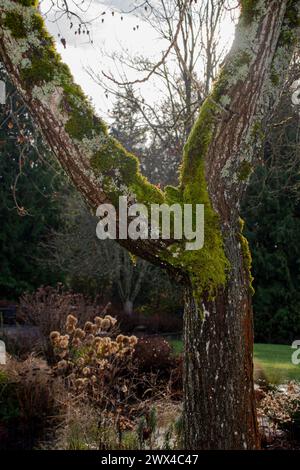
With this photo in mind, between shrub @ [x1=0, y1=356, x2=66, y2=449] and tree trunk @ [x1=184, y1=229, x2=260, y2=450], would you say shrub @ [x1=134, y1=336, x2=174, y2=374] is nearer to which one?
shrub @ [x1=0, y1=356, x2=66, y2=449]

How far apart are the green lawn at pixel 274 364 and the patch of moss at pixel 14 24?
6.76 metres

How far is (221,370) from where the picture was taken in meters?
3.68

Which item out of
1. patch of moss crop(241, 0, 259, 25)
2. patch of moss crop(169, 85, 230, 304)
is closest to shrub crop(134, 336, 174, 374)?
patch of moss crop(169, 85, 230, 304)

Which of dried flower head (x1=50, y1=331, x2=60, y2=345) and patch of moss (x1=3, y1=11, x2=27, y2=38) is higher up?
patch of moss (x1=3, y1=11, x2=27, y2=38)

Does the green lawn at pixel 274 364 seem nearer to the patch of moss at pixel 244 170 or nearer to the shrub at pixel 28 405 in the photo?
the shrub at pixel 28 405

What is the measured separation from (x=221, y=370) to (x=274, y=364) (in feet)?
26.6

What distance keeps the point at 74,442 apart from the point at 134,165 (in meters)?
2.70

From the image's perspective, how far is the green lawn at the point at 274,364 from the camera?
961 centimetres

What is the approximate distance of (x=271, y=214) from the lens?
17469 millimetres

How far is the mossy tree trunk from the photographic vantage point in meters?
3.52

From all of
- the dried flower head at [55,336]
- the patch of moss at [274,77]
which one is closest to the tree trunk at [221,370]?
the patch of moss at [274,77]

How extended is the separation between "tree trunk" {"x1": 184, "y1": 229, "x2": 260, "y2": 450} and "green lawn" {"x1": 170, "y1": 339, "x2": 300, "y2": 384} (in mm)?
5219

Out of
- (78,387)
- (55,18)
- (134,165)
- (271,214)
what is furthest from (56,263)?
(134,165)
